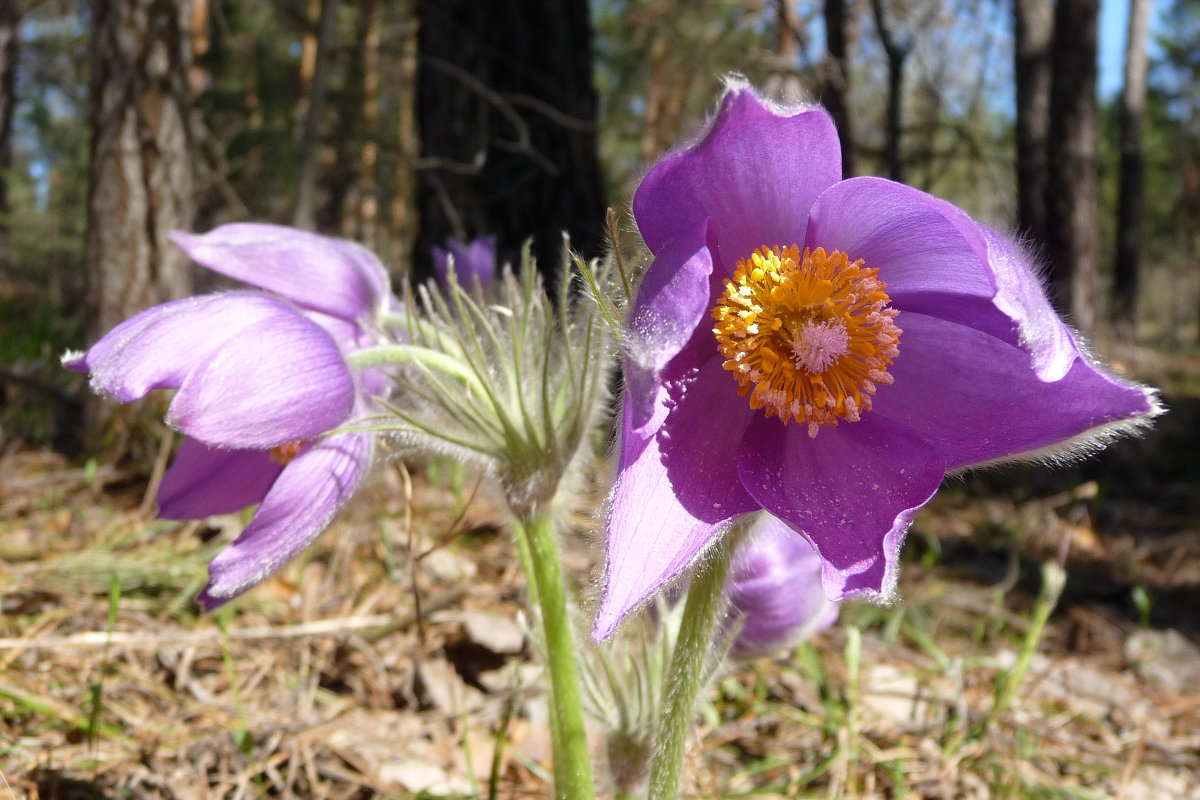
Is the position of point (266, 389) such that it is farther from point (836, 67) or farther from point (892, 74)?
point (836, 67)

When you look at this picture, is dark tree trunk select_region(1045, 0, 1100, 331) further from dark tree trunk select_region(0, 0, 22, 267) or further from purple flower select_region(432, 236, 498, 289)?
dark tree trunk select_region(0, 0, 22, 267)

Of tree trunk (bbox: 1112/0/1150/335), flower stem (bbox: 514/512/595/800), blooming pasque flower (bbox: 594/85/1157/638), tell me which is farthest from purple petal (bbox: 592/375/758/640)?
tree trunk (bbox: 1112/0/1150/335)

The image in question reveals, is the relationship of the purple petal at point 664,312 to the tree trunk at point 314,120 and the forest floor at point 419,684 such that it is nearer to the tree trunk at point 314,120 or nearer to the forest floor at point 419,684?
the forest floor at point 419,684

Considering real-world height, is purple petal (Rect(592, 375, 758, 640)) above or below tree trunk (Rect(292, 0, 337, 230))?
below

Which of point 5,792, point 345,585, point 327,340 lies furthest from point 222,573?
point 345,585

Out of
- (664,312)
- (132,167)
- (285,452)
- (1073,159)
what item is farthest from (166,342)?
(1073,159)

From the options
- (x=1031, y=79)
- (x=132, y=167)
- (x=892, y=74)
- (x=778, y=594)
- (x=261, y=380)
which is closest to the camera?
(x=261, y=380)

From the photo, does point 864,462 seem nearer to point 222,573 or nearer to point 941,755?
point 222,573
